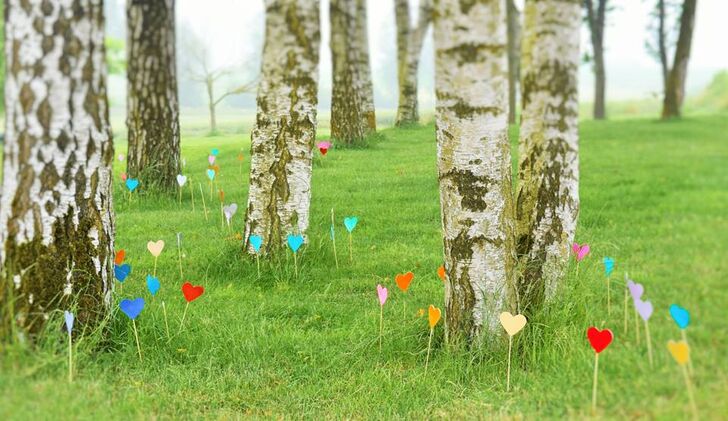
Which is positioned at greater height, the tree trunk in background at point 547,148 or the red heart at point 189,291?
the tree trunk in background at point 547,148

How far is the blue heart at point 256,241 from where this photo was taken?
18.9ft

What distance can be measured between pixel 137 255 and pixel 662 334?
16.4 feet

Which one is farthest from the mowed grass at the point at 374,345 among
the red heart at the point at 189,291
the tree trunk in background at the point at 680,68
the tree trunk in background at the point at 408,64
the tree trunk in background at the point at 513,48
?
the tree trunk in background at the point at 513,48

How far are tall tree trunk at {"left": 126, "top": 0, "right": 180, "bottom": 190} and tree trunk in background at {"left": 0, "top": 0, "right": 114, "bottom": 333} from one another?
18.0ft

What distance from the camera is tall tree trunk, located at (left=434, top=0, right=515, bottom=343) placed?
384 centimetres

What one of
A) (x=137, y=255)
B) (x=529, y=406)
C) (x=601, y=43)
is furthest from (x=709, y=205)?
(x=601, y=43)

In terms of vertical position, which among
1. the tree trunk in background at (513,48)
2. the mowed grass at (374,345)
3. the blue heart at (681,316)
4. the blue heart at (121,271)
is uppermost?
the tree trunk in background at (513,48)

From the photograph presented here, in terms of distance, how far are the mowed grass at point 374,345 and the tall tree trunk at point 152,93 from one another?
8.32ft

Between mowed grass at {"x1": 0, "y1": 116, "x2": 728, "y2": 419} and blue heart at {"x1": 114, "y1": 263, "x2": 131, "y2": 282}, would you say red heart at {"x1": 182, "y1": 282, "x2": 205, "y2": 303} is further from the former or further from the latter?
blue heart at {"x1": 114, "y1": 263, "x2": 131, "y2": 282}

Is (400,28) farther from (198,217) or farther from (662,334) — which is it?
(662,334)

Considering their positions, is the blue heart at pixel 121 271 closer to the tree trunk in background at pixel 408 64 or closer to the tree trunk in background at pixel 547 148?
the tree trunk in background at pixel 547 148

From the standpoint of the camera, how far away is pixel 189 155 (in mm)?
13211

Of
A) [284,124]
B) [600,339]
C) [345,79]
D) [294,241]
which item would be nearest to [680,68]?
[345,79]

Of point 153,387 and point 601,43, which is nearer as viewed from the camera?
point 153,387
